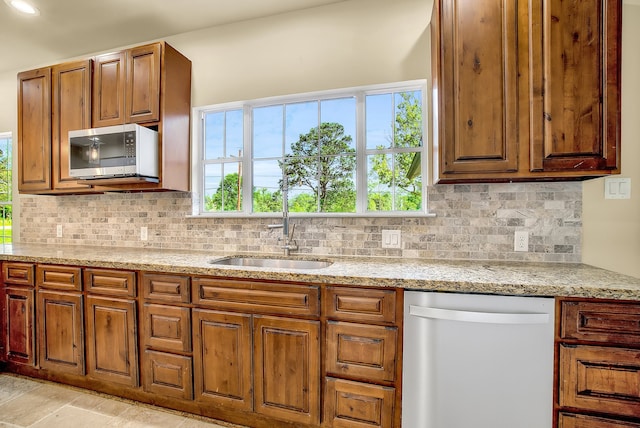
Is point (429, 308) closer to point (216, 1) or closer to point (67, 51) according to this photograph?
point (216, 1)

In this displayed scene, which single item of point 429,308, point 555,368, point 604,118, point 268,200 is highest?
point 604,118

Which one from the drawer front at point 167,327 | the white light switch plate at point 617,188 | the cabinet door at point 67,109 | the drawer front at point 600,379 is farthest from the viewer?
the cabinet door at point 67,109

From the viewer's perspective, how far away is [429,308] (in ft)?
4.57

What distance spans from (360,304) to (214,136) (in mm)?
1942

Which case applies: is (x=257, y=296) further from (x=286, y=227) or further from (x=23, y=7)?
(x=23, y=7)

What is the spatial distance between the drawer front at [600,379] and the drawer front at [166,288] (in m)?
1.88

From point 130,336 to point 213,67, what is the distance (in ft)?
6.87

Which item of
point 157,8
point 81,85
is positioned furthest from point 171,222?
point 157,8

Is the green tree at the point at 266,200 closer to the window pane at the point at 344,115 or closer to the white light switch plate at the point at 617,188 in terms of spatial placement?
the window pane at the point at 344,115

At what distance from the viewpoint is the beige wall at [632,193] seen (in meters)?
1.66

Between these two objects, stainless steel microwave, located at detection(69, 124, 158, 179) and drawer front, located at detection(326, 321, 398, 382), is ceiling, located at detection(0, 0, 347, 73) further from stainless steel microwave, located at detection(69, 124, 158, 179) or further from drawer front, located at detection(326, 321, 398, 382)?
drawer front, located at detection(326, 321, 398, 382)

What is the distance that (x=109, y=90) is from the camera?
243cm

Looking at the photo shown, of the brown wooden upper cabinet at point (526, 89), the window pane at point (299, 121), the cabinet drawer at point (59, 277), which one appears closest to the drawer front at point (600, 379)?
the brown wooden upper cabinet at point (526, 89)

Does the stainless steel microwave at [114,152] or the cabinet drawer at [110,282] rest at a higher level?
the stainless steel microwave at [114,152]
